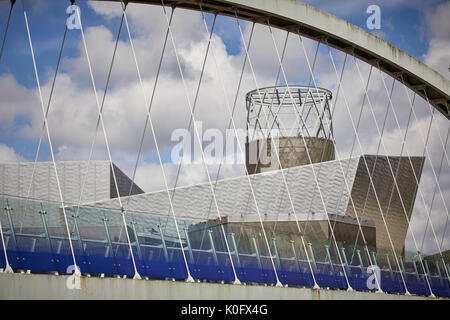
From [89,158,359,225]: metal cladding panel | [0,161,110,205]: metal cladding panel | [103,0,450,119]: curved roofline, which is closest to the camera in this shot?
[103,0,450,119]: curved roofline

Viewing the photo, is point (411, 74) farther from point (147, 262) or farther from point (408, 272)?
point (147, 262)

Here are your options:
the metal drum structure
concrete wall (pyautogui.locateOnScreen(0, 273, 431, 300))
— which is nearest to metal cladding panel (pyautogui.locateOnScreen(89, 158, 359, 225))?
the metal drum structure

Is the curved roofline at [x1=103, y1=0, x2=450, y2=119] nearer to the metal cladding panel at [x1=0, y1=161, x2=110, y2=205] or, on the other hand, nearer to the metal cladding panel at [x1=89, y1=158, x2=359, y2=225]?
the metal cladding panel at [x1=89, y1=158, x2=359, y2=225]

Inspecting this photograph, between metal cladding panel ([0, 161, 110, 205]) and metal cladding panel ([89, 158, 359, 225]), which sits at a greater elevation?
metal cladding panel ([0, 161, 110, 205])

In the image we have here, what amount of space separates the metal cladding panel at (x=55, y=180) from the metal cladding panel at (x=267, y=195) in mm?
8338

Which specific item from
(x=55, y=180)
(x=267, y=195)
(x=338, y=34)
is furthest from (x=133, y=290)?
(x=55, y=180)

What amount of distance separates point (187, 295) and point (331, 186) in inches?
961

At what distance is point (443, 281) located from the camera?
2425 cm

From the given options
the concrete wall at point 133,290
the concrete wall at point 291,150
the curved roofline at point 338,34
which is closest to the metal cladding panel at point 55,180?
the concrete wall at point 291,150

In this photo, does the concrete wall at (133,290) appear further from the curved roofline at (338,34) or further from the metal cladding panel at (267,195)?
the metal cladding panel at (267,195)

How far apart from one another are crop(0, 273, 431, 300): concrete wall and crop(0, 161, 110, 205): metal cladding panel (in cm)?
3144

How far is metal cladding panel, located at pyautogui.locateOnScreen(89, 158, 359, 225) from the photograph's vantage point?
38.0 m

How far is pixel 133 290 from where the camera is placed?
1383 cm

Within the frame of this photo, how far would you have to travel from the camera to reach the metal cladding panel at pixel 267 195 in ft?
125
